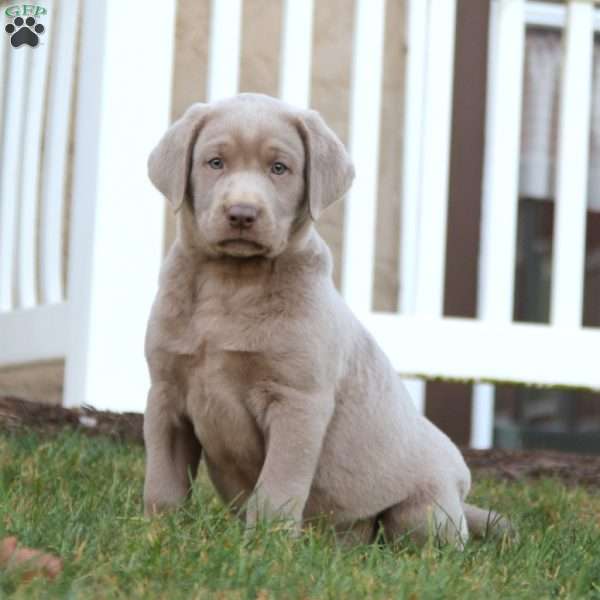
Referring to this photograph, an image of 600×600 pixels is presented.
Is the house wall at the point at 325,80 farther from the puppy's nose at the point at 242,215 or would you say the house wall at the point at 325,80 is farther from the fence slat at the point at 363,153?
the puppy's nose at the point at 242,215

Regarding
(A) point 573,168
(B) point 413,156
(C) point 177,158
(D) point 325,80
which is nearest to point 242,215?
(C) point 177,158

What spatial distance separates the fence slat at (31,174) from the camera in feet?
23.2

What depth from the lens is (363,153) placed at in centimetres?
A: 658

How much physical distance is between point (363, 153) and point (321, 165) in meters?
2.93

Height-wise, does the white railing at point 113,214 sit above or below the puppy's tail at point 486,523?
above

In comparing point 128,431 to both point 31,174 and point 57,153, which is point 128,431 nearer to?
point 57,153

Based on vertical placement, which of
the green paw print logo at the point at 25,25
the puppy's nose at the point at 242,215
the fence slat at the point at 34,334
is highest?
the green paw print logo at the point at 25,25

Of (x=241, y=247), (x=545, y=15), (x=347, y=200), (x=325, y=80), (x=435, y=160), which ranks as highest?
(x=545, y=15)

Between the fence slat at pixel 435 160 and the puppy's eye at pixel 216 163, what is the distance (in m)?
3.09

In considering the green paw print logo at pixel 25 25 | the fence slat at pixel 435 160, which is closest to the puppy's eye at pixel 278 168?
the fence slat at pixel 435 160

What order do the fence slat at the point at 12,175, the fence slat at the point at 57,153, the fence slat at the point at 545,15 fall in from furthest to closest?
the fence slat at the point at 545,15 < the fence slat at the point at 12,175 < the fence slat at the point at 57,153

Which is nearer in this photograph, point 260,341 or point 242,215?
point 242,215

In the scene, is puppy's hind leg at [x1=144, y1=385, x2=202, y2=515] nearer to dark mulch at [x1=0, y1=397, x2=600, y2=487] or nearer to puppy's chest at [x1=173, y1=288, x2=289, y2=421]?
puppy's chest at [x1=173, y1=288, x2=289, y2=421]

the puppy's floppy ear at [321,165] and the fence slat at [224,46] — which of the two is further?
the fence slat at [224,46]
